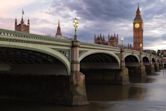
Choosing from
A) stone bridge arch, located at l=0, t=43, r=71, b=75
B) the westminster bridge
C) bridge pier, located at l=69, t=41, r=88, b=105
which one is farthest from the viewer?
bridge pier, located at l=69, t=41, r=88, b=105

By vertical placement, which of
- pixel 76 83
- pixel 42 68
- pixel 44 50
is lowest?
pixel 76 83

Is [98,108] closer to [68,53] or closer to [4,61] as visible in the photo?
[68,53]

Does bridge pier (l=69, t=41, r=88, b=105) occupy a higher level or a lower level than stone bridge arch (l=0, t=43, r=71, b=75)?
lower

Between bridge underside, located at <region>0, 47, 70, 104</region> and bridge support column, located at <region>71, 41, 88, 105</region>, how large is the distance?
2.39 feet

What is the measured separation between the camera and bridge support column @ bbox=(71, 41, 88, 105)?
32875 millimetres

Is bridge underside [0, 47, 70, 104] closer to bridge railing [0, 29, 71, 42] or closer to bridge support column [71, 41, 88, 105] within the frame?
bridge support column [71, 41, 88, 105]

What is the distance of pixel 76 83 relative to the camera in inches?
1318

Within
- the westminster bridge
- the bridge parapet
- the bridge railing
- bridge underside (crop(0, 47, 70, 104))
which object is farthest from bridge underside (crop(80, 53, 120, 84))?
the bridge railing

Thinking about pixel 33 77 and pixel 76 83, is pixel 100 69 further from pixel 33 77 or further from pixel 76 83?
pixel 76 83

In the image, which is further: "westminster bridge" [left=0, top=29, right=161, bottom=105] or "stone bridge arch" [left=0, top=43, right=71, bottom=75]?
"westminster bridge" [left=0, top=29, right=161, bottom=105]

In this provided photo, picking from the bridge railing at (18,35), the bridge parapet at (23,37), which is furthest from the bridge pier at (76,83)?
the bridge railing at (18,35)

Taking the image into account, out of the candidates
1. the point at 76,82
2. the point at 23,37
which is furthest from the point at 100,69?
the point at 23,37

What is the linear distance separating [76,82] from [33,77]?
257 inches

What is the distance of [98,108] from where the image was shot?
31.9 meters
